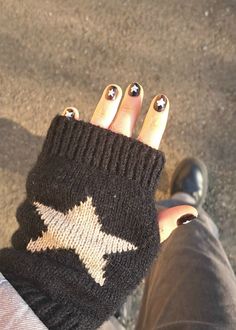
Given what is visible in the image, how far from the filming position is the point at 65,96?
1.89 metres

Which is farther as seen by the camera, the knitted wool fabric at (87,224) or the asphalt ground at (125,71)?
the asphalt ground at (125,71)

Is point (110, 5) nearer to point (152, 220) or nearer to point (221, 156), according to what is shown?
point (221, 156)

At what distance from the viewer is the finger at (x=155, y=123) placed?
1.29 metres

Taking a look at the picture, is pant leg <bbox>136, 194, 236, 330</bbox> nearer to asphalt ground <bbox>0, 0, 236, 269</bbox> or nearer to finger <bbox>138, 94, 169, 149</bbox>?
asphalt ground <bbox>0, 0, 236, 269</bbox>

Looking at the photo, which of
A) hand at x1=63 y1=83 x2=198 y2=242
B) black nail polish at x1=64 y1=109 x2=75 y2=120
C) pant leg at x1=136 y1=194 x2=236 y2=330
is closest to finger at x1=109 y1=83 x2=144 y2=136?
hand at x1=63 y1=83 x2=198 y2=242

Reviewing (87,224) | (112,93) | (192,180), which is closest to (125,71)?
(192,180)

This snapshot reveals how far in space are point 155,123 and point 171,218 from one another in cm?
25

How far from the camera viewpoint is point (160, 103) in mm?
1298

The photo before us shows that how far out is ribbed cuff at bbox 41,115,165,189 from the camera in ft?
3.93

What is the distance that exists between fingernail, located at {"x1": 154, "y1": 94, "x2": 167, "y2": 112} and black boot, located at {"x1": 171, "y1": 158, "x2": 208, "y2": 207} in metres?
0.56

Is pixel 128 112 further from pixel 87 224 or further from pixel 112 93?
pixel 87 224

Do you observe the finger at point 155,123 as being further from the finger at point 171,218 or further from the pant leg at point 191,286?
the pant leg at point 191,286

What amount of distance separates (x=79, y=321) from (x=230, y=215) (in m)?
0.90

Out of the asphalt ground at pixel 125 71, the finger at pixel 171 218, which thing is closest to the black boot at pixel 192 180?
the asphalt ground at pixel 125 71
